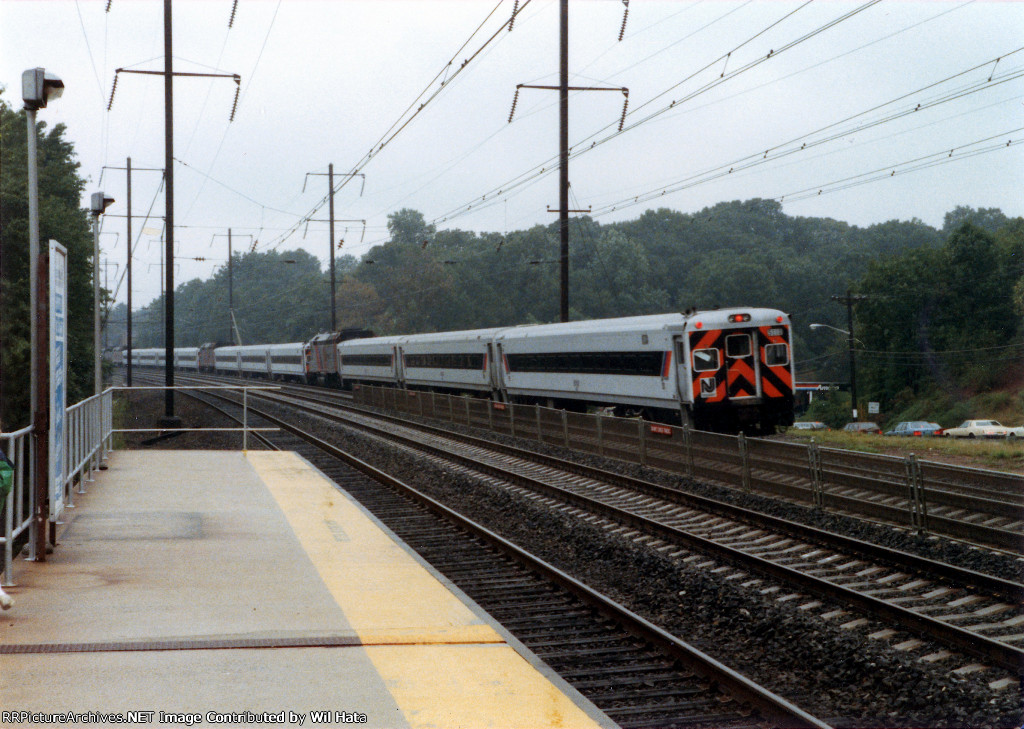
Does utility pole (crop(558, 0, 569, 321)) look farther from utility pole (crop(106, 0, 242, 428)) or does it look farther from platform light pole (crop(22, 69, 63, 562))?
platform light pole (crop(22, 69, 63, 562))

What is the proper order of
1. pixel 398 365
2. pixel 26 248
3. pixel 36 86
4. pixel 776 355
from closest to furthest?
pixel 36 86
pixel 776 355
pixel 26 248
pixel 398 365


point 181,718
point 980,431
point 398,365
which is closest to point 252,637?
point 181,718

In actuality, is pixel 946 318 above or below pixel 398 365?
above

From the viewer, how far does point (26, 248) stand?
36875mm

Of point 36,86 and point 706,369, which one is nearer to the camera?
point 36,86

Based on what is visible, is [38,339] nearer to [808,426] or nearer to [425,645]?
[425,645]

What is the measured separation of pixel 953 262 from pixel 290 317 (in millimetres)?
78221

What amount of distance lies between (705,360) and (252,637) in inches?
621

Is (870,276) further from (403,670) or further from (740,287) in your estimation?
(403,670)

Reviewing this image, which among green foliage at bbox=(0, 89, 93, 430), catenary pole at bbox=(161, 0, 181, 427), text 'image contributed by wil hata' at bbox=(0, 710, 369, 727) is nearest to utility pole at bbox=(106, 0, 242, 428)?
catenary pole at bbox=(161, 0, 181, 427)

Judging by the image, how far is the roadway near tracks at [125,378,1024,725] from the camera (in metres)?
6.56

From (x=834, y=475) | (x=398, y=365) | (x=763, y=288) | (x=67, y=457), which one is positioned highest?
(x=763, y=288)

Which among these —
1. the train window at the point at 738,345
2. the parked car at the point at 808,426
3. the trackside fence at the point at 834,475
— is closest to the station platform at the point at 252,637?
the trackside fence at the point at 834,475

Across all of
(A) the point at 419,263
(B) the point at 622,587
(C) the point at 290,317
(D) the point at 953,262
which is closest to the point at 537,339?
(B) the point at 622,587
